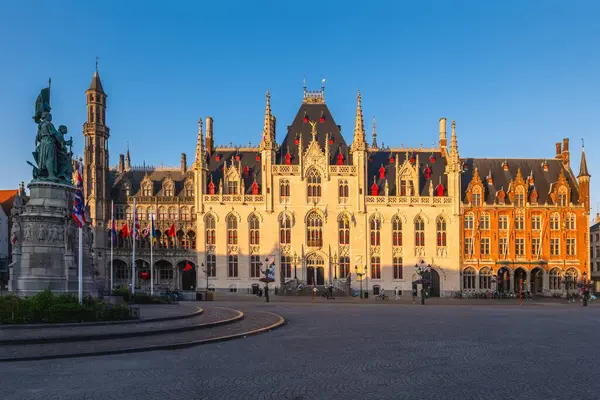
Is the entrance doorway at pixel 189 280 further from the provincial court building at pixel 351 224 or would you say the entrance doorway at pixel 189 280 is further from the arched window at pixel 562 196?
the arched window at pixel 562 196

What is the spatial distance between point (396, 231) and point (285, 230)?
48.2ft

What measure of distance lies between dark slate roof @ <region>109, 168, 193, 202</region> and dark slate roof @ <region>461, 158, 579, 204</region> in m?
39.3

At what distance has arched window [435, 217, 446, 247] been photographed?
3199 inches

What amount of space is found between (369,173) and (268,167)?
553 inches

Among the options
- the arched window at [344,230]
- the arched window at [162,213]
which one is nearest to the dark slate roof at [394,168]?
the arched window at [344,230]

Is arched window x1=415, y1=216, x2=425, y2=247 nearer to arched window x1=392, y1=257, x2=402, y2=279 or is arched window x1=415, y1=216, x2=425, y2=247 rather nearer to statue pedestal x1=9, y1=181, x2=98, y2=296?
arched window x1=392, y1=257, x2=402, y2=279

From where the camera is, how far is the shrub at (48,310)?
26203mm

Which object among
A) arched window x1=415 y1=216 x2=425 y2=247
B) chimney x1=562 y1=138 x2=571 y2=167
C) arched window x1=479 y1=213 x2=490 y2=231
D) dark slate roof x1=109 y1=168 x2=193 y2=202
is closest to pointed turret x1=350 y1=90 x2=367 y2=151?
arched window x1=415 y1=216 x2=425 y2=247

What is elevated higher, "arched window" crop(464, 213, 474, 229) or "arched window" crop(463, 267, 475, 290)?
"arched window" crop(464, 213, 474, 229)

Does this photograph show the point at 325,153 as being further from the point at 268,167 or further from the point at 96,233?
the point at 96,233

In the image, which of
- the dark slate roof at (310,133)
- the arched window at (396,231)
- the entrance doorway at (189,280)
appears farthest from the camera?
the entrance doorway at (189,280)

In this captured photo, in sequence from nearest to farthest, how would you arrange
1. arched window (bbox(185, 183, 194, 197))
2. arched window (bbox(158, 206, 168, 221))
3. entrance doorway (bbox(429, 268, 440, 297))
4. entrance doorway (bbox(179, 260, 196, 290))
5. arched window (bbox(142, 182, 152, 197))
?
1. entrance doorway (bbox(429, 268, 440, 297))
2. arched window (bbox(158, 206, 168, 221))
3. arched window (bbox(142, 182, 152, 197))
4. entrance doorway (bbox(179, 260, 196, 290))
5. arched window (bbox(185, 183, 194, 197))

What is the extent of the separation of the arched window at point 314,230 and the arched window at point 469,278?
19665 millimetres

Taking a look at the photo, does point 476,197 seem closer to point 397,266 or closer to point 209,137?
point 397,266
